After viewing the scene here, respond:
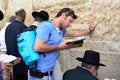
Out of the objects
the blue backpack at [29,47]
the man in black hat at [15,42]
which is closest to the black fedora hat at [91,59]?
the blue backpack at [29,47]

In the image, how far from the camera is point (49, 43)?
5.71 meters

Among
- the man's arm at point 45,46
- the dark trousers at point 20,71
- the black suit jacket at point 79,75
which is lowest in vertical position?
the dark trousers at point 20,71

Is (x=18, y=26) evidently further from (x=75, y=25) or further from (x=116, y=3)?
(x=116, y=3)

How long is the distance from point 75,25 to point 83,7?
424 millimetres

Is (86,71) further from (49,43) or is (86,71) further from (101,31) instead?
(101,31)

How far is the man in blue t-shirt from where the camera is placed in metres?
5.61

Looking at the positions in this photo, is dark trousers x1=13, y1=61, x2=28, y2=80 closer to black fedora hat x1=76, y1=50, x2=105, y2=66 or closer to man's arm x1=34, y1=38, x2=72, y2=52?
man's arm x1=34, y1=38, x2=72, y2=52

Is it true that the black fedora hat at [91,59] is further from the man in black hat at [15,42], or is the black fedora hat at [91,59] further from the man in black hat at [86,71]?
the man in black hat at [15,42]

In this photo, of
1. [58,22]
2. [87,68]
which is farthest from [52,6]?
[87,68]

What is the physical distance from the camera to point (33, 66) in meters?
5.87

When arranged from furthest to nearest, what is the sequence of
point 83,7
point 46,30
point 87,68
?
point 83,7 → point 46,30 → point 87,68

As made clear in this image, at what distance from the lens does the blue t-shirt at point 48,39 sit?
18.4ft

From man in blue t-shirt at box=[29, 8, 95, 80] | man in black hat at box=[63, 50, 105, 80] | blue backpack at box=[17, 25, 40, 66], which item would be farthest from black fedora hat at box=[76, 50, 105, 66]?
blue backpack at box=[17, 25, 40, 66]

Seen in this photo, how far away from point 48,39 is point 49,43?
0.19ft
